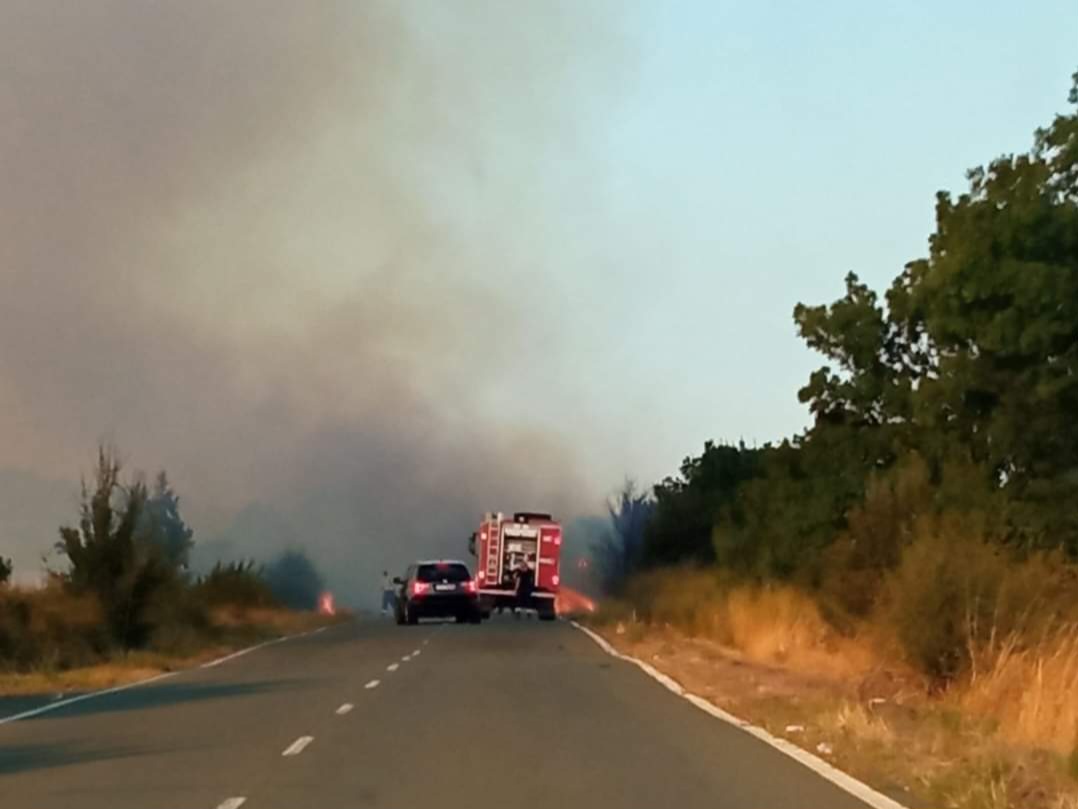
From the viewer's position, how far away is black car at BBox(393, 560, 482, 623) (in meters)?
58.1

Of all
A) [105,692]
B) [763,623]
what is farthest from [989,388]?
[105,692]

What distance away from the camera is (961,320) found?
1235 inches

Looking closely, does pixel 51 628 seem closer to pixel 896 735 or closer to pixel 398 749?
pixel 398 749

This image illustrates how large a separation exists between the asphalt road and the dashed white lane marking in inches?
1.7

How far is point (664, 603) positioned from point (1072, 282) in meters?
24.5

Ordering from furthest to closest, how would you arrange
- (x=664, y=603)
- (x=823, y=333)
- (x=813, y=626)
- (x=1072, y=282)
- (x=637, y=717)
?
(x=664, y=603) < (x=823, y=333) < (x=813, y=626) < (x=1072, y=282) < (x=637, y=717)

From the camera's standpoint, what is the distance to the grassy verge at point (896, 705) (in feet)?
46.6

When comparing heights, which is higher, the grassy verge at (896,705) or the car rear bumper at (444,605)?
the car rear bumper at (444,605)

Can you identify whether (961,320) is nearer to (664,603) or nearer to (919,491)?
(919,491)

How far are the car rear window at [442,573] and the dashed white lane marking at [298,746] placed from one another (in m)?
39.4

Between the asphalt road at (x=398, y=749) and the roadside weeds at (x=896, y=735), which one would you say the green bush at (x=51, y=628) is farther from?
the roadside weeds at (x=896, y=735)

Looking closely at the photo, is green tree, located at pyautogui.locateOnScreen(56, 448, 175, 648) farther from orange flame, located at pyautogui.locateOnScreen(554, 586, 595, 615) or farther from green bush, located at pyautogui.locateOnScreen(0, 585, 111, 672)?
orange flame, located at pyautogui.locateOnScreen(554, 586, 595, 615)

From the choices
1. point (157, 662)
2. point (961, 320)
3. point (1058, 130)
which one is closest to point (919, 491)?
point (961, 320)

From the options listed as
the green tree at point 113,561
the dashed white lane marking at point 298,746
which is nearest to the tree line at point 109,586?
the green tree at point 113,561
